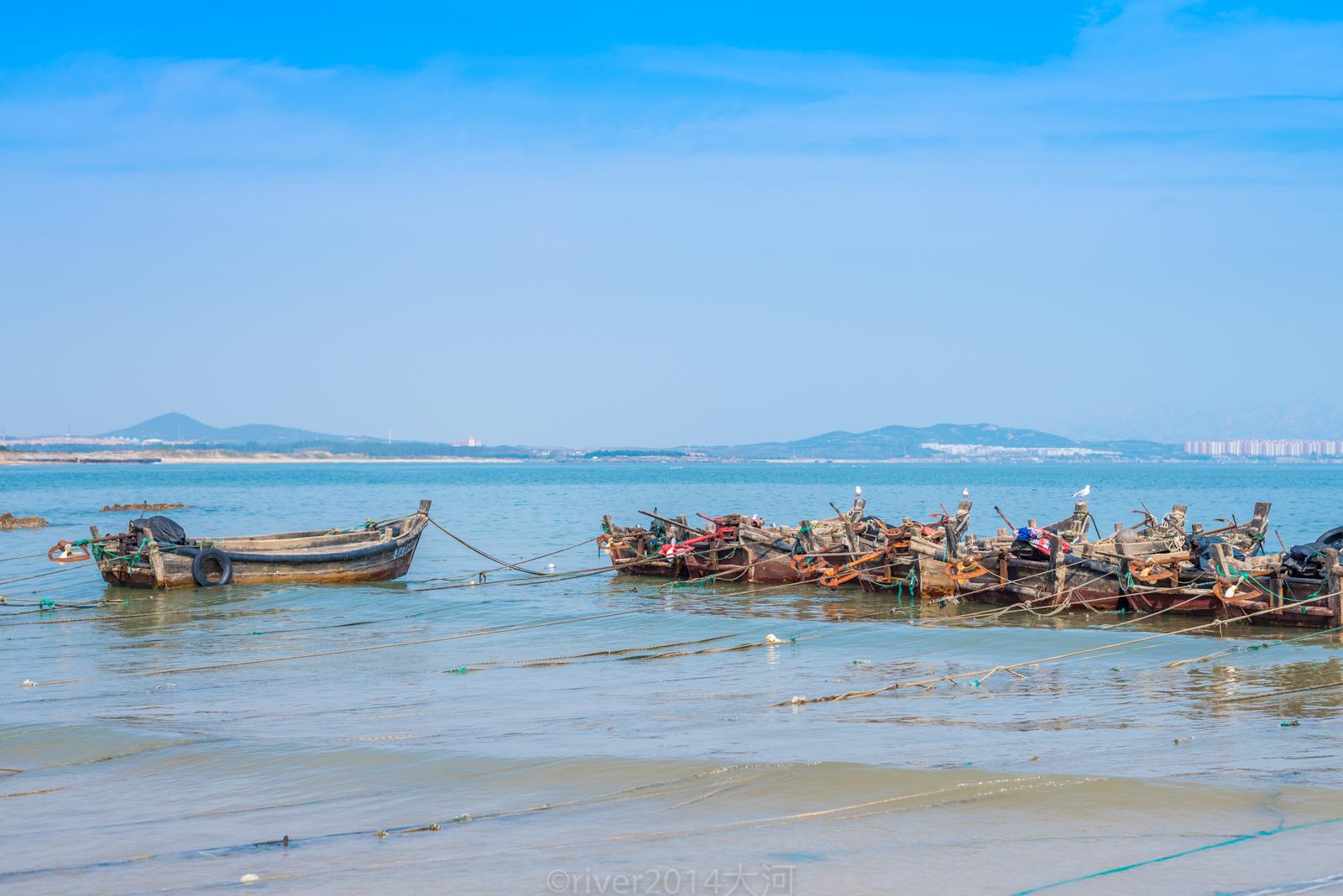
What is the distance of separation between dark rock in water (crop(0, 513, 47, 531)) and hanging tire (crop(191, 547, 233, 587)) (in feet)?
104

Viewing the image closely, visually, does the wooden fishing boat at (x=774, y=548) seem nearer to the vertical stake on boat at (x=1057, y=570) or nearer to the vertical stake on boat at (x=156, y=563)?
the vertical stake on boat at (x=1057, y=570)

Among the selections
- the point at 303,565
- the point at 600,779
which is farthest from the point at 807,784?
the point at 303,565

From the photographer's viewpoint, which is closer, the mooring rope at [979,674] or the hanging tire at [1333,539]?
the mooring rope at [979,674]

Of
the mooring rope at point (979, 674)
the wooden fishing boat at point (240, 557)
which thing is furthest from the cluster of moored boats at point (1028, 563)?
the wooden fishing boat at point (240, 557)

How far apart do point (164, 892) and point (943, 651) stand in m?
13.0

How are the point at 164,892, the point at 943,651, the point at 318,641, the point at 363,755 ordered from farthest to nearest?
the point at 318,641 → the point at 943,651 → the point at 363,755 → the point at 164,892

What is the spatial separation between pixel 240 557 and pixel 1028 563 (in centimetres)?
1664

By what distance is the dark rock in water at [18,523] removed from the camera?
2071 inches

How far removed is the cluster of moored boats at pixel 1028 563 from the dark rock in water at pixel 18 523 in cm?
3563

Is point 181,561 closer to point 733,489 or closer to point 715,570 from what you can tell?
point 715,570

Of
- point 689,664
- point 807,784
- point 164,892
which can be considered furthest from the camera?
point 689,664

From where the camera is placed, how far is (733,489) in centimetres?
10300

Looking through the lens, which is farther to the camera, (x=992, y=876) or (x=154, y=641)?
(x=154, y=641)

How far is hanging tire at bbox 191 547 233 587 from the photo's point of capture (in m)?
26.1
